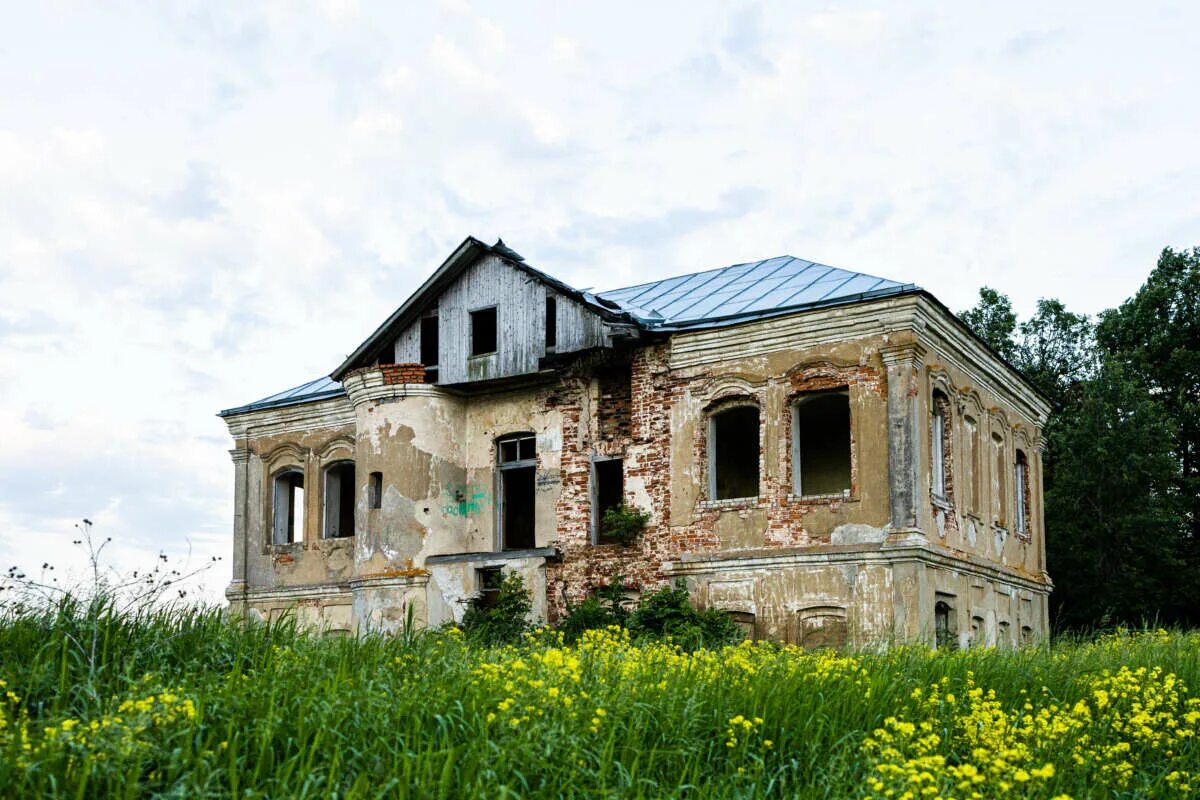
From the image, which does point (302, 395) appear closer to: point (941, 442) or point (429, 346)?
point (429, 346)

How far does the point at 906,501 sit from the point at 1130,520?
14.5m

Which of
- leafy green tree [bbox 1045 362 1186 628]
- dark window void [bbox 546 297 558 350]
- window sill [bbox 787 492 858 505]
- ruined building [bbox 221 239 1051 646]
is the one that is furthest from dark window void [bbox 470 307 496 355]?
leafy green tree [bbox 1045 362 1186 628]

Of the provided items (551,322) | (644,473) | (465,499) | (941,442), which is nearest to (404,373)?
(465,499)

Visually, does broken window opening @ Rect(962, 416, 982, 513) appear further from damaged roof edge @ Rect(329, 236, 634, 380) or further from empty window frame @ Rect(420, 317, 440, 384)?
empty window frame @ Rect(420, 317, 440, 384)

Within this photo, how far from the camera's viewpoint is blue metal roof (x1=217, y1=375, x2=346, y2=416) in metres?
24.3

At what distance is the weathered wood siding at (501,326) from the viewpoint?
20625mm

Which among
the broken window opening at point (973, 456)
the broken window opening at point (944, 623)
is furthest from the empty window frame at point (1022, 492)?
the broken window opening at point (944, 623)

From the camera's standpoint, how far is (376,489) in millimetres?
21703

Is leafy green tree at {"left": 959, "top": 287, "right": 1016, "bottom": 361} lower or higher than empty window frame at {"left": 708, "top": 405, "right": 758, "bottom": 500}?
higher

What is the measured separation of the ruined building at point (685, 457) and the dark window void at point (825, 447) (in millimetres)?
41

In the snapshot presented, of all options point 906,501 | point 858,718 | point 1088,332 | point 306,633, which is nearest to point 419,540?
point 906,501

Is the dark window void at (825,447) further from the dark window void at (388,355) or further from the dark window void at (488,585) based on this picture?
the dark window void at (388,355)

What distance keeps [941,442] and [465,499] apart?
7994 millimetres

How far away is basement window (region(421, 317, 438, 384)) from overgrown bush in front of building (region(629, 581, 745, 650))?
5799 millimetres
